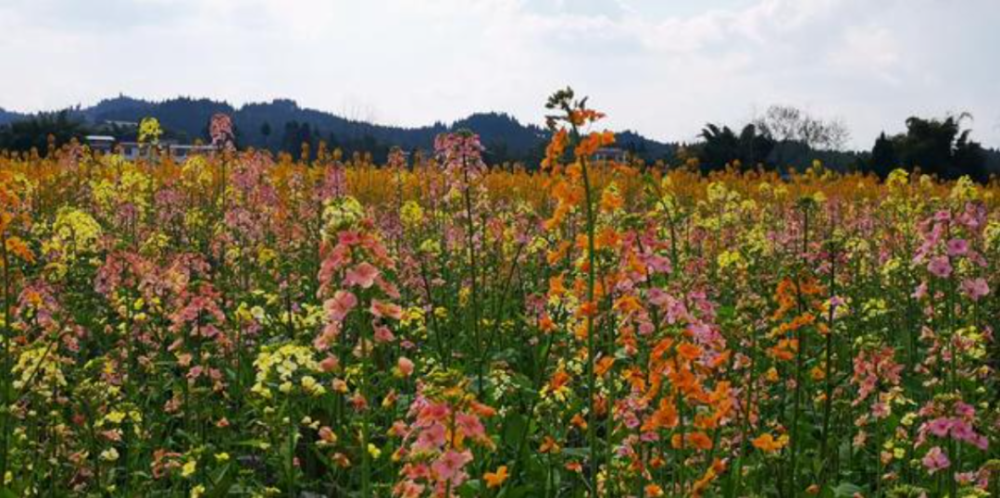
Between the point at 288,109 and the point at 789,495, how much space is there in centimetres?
17405

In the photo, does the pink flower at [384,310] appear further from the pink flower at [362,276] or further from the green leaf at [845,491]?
the green leaf at [845,491]

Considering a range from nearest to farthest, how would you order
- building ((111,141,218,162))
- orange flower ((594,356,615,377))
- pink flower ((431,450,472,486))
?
pink flower ((431,450,472,486)), orange flower ((594,356,615,377)), building ((111,141,218,162))

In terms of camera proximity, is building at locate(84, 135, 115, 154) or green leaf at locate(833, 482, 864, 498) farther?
building at locate(84, 135, 115, 154)

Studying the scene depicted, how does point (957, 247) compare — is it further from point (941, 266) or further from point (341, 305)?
point (341, 305)

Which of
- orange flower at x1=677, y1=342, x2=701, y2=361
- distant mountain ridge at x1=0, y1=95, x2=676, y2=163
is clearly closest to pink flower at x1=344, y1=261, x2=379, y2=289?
orange flower at x1=677, y1=342, x2=701, y2=361

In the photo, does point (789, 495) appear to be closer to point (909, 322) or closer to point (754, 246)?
point (909, 322)

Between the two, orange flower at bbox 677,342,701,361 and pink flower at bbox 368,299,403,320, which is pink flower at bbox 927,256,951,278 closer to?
orange flower at bbox 677,342,701,361

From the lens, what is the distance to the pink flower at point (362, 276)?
6.99ft

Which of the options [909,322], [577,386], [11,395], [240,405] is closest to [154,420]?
[240,405]

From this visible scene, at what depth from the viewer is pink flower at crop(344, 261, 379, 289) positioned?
213 cm

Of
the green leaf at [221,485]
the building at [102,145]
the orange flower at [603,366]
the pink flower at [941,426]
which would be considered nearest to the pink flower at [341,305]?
the orange flower at [603,366]

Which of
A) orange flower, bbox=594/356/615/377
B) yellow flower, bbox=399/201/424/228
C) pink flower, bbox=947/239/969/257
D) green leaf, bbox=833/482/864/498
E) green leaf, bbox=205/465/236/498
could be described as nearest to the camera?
orange flower, bbox=594/356/615/377

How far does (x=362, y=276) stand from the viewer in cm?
214

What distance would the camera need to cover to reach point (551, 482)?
369cm
